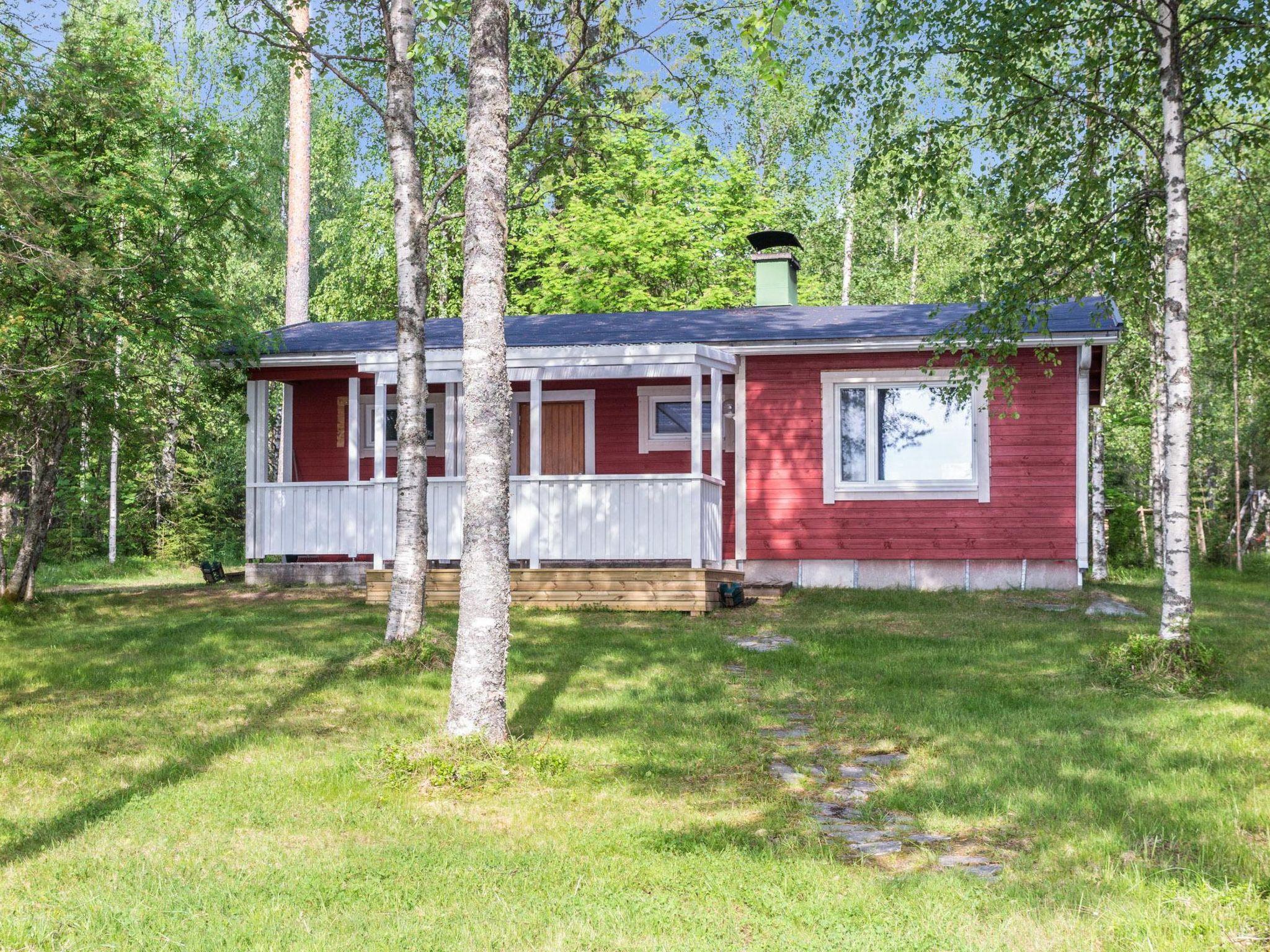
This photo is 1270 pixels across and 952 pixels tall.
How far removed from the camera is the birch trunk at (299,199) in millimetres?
24031

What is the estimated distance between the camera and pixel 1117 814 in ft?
18.1

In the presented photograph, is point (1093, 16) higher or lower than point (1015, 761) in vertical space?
higher

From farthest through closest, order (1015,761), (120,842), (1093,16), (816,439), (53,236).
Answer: (816,439) < (1093,16) < (53,236) < (1015,761) < (120,842)

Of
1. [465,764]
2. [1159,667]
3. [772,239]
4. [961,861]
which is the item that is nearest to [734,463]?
[772,239]

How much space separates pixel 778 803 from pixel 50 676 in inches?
249

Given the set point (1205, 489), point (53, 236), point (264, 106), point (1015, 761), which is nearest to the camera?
point (1015, 761)

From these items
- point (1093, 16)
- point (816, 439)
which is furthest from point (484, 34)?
point (816, 439)

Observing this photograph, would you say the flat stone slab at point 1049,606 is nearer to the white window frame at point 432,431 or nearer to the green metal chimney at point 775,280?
the green metal chimney at point 775,280

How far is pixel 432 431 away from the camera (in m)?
17.1

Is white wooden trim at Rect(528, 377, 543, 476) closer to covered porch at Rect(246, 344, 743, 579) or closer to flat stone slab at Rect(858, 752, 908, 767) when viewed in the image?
covered porch at Rect(246, 344, 743, 579)

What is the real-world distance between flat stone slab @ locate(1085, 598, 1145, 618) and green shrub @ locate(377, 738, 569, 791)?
809 centimetres

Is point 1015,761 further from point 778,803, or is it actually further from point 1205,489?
point 1205,489

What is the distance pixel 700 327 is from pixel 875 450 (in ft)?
9.61

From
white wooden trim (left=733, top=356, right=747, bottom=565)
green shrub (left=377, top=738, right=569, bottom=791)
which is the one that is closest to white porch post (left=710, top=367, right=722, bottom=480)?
white wooden trim (left=733, top=356, right=747, bottom=565)
